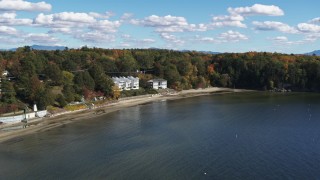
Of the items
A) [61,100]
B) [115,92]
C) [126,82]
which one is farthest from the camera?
[126,82]

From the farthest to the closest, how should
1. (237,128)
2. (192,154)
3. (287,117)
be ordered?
1. (287,117)
2. (237,128)
3. (192,154)

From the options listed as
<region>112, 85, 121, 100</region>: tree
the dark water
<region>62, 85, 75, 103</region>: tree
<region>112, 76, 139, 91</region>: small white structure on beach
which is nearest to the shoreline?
<region>112, 85, 121, 100</region>: tree

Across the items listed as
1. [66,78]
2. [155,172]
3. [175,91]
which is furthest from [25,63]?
[155,172]

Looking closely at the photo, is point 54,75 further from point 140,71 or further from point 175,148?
point 175,148

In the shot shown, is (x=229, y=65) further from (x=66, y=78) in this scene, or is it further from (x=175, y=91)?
(x=66, y=78)

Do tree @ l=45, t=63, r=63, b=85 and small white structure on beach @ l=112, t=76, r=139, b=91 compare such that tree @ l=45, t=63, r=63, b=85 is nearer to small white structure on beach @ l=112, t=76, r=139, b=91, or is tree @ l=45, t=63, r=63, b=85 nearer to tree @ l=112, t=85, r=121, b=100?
tree @ l=112, t=85, r=121, b=100

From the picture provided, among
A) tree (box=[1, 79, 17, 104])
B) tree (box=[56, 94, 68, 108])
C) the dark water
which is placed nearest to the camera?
the dark water

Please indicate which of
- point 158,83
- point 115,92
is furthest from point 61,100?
point 158,83
